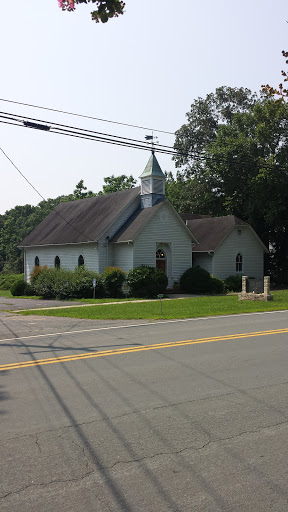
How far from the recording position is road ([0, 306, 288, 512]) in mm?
4285

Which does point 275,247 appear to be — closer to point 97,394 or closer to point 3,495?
point 97,394

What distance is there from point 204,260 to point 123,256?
7.73m

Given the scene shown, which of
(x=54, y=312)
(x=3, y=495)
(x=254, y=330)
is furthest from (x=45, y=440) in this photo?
(x=54, y=312)

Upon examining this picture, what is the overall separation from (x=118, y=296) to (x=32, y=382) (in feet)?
77.3

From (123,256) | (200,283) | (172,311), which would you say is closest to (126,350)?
(172,311)

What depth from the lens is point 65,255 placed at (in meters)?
39.8

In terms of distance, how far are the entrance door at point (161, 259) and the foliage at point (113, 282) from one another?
460cm

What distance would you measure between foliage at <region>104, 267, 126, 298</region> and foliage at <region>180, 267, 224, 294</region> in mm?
5382

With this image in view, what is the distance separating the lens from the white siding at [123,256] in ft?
111

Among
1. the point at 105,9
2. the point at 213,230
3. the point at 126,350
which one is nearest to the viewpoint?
the point at 105,9

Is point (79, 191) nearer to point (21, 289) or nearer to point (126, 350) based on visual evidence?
point (21, 289)

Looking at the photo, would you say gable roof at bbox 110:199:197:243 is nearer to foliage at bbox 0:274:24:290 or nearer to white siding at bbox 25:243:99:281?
white siding at bbox 25:243:99:281

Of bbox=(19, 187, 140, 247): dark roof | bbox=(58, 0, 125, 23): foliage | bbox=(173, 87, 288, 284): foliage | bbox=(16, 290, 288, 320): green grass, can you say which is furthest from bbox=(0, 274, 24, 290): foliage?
bbox=(58, 0, 125, 23): foliage

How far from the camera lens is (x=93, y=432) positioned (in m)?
5.73
